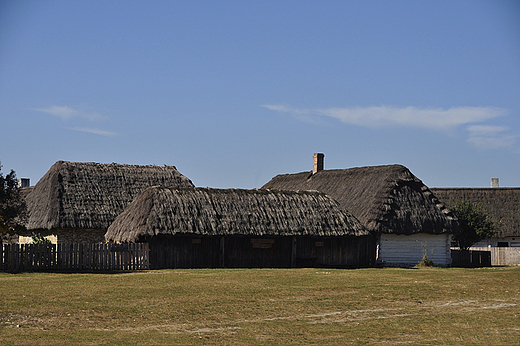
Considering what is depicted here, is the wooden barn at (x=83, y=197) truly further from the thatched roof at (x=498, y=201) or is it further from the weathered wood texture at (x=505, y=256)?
the weathered wood texture at (x=505, y=256)

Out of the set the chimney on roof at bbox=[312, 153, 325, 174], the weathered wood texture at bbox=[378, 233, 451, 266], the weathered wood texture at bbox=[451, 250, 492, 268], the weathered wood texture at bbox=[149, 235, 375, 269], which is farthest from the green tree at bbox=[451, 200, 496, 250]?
the chimney on roof at bbox=[312, 153, 325, 174]

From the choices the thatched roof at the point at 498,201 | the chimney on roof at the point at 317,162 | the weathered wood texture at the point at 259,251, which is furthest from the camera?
the chimney on roof at the point at 317,162

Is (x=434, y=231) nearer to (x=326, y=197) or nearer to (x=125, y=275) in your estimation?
(x=326, y=197)

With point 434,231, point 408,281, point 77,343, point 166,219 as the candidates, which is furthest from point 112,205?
point 77,343

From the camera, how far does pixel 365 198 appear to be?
3903 centimetres

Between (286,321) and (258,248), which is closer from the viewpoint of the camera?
(286,321)

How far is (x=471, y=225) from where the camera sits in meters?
41.5

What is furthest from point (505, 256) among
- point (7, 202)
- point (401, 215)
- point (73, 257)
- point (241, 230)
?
point (7, 202)

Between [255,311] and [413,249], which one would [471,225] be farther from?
[255,311]

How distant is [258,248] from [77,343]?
22.5 m

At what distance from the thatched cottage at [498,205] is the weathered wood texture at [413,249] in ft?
29.1

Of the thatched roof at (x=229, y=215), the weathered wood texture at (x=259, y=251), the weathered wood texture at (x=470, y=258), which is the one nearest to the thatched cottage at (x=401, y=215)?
the weathered wood texture at (x=470, y=258)

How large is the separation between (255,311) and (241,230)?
56.0 feet

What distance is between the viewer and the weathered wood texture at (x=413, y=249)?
121 ft
